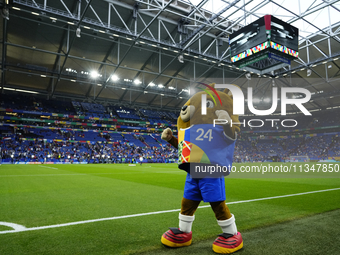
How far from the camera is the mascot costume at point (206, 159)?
2324 millimetres

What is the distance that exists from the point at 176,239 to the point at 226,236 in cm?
52

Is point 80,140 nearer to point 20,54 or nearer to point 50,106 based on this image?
point 50,106

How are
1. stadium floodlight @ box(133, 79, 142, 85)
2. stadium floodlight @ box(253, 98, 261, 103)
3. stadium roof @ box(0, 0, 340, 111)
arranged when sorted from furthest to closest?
stadium floodlight @ box(253, 98, 261, 103)
stadium floodlight @ box(133, 79, 142, 85)
stadium roof @ box(0, 0, 340, 111)

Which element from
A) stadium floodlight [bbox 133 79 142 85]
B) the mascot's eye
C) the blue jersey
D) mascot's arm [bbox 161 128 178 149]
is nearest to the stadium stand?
stadium floodlight [bbox 133 79 142 85]

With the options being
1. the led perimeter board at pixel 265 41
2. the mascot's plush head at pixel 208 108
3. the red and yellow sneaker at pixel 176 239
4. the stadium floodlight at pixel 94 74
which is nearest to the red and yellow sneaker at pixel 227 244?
the red and yellow sneaker at pixel 176 239

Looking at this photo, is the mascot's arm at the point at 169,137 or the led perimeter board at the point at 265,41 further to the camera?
the led perimeter board at the point at 265,41

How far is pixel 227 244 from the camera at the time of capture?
7.20 feet

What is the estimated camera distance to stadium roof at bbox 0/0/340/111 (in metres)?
18.9

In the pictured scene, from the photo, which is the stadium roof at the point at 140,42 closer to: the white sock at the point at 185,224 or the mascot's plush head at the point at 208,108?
the mascot's plush head at the point at 208,108

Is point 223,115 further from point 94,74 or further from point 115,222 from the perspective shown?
point 94,74

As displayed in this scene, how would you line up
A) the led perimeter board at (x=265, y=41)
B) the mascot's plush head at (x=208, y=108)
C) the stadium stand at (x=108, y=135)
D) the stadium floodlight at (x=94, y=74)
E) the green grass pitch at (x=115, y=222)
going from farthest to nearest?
the stadium stand at (x=108, y=135) < the stadium floodlight at (x=94, y=74) < the led perimeter board at (x=265, y=41) < the mascot's plush head at (x=208, y=108) < the green grass pitch at (x=115, y=222)

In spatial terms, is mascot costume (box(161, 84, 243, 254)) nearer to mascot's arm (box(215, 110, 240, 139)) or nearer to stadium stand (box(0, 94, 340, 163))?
mascot's arm (box(215, 110, 240, 139))

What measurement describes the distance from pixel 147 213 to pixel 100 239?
4.29ft

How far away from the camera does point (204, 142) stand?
2.53 meters
